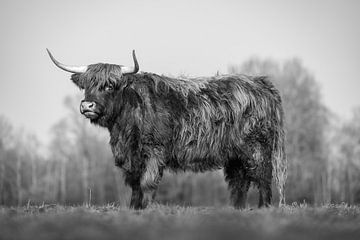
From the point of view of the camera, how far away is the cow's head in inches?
344

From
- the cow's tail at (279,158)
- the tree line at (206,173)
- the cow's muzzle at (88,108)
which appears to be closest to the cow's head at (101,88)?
the cow's muzzle at (88,108)

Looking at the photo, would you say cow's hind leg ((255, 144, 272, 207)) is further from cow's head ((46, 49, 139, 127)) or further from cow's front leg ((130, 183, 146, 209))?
cow's head ((46, 49, 139, 127))

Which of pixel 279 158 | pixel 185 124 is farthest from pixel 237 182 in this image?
pixel 185 124

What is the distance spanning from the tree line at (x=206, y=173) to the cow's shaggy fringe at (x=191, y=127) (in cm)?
1633

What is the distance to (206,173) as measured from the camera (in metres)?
38.6

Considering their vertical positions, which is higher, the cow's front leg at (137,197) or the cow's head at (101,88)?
the cow's head at (101,88)

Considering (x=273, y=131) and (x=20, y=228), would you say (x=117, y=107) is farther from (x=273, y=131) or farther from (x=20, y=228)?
(x=20, y=228)

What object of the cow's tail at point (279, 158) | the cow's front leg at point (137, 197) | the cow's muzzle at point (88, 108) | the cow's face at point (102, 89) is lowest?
the cow's front leg at point (137, 197)

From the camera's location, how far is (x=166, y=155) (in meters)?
8.95

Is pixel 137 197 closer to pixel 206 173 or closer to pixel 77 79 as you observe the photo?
pixel 77 79

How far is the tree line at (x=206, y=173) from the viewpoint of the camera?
108 feet

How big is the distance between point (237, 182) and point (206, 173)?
28.8 metres

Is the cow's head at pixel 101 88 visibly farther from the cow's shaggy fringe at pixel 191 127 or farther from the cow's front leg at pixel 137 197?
the cow's front leg at pixel 137 197

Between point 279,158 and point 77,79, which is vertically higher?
point 77,79
